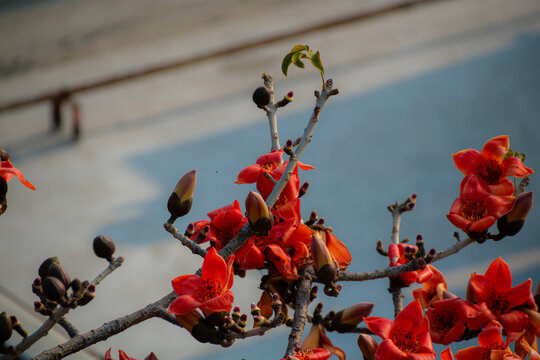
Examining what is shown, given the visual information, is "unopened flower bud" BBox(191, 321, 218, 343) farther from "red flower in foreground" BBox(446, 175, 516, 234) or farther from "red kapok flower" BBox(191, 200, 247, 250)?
"red flower in foreground" BBox(446, 175, 516, 234)

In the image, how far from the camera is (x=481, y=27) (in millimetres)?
2797

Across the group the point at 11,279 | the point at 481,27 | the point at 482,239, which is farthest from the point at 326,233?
the point at 481,27

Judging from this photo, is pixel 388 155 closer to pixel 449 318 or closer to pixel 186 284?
pixel 449 318

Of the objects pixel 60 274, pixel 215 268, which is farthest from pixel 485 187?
pixel 60 274

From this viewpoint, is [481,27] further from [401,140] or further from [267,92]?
[267,92]


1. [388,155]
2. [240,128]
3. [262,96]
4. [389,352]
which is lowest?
[389,352]

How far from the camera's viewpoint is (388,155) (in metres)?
2.32

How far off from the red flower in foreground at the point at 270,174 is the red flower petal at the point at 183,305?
104 millimetres

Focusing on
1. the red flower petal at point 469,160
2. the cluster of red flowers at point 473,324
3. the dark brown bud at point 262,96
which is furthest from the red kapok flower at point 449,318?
the dark brown bud at point 262,96

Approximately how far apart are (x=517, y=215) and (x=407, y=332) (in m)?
0.12

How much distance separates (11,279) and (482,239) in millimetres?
1773

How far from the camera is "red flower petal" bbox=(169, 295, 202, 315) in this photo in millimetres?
412

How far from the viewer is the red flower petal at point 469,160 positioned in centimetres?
51

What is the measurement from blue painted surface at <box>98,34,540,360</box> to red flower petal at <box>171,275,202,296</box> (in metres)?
1.42
